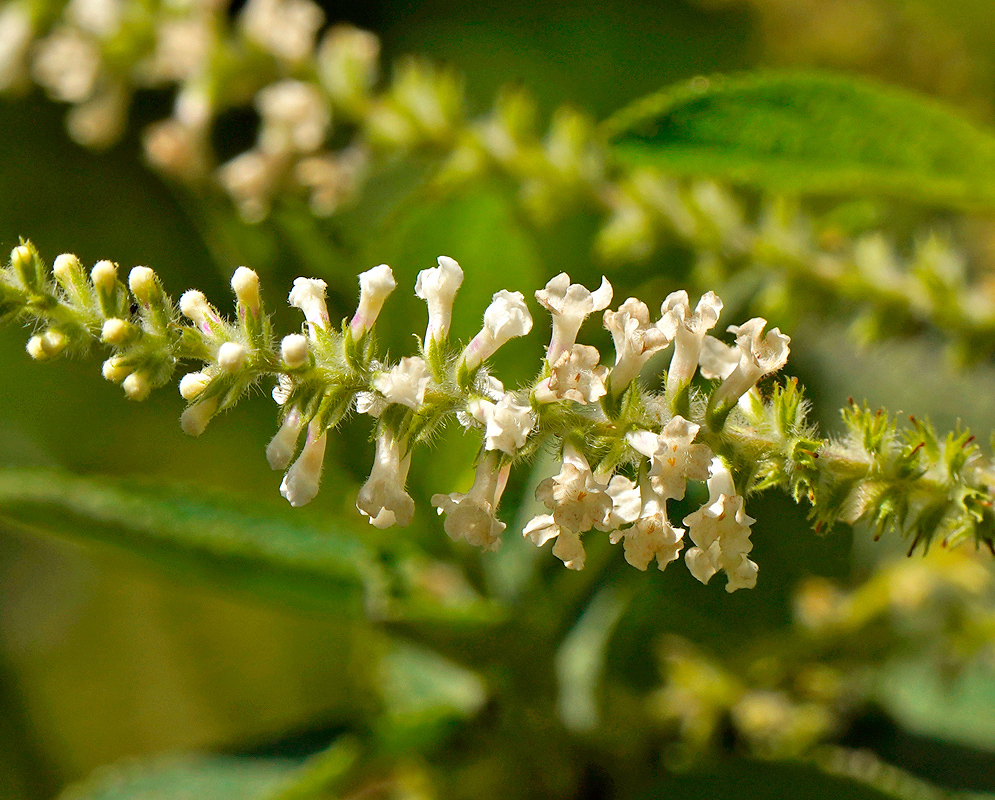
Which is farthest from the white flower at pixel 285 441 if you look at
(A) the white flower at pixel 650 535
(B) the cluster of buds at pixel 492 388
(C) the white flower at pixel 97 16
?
(C) the white flower at pixel 97 16

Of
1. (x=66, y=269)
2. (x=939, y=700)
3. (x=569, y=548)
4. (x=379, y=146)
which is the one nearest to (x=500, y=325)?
(x=569, y=548)

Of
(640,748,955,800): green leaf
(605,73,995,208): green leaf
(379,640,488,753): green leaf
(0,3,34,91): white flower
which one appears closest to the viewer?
(605,73,995,208): green leaf

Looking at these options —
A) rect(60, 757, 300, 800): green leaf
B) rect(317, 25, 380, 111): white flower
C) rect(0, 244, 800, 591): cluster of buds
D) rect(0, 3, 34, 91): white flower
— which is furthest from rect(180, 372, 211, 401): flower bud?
rect(0, 3, 34, 91): white flower

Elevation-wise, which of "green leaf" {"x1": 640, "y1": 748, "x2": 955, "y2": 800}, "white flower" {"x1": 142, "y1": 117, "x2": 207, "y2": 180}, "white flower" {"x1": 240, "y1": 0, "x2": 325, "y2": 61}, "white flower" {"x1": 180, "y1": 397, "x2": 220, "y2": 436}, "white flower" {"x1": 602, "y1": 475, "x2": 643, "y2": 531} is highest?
"white flower" {"x1": 240, "y1": 0, "x2": 325, "y2": 61}

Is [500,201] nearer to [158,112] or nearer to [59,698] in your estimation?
[158,112]

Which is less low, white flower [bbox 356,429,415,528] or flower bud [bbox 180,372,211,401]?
flower bud [bbox 180,372,211,401]

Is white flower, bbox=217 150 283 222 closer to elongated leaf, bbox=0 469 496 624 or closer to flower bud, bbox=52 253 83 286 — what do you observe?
elongated leaf, bbox=0 469 496 624

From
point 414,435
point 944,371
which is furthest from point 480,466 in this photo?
point 944,371
